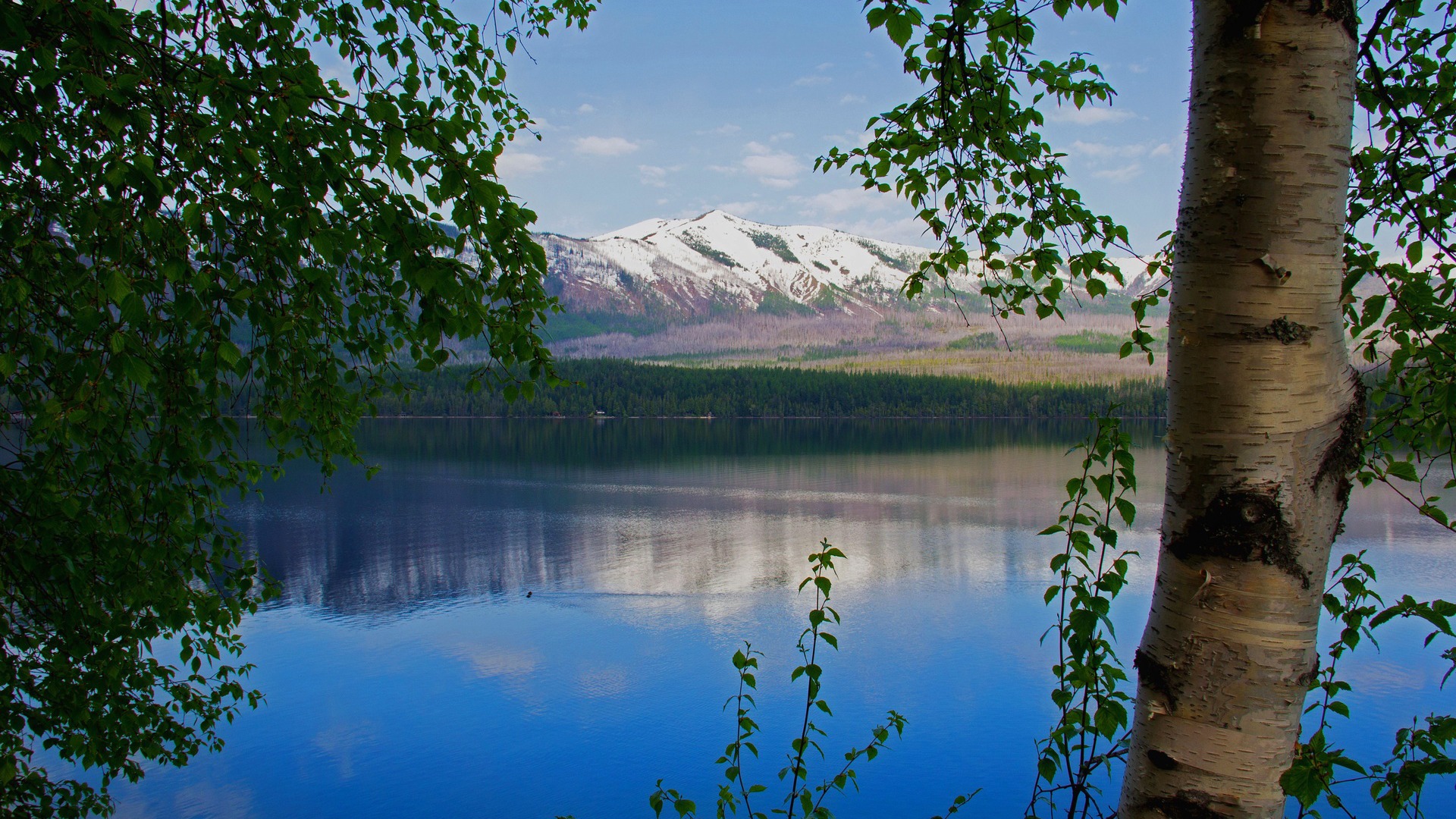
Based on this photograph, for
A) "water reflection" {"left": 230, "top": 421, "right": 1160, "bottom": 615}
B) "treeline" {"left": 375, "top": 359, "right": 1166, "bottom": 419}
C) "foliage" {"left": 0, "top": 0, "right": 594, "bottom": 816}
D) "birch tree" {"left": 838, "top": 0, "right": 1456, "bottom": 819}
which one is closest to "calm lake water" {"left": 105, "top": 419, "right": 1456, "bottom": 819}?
"water reflection" {"left": 230, "top": 421, "right": 1160, "bottom": 615}

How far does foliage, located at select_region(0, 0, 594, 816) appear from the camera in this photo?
8.10ft

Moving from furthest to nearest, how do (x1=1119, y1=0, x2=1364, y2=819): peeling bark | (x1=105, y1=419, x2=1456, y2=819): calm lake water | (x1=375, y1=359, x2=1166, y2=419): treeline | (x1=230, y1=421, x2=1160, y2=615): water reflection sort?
1. (x1=375, y1=359, x2=1166, y2=419): treeline
2. (x1=230, y1=421, x2=1160, y2=615): water reflection
3. (x1=105, y1=419, x2=1456, y2=819): calm lake water
4. (x1=1119, y1=0, x2=1364, y2=819): peeling bark

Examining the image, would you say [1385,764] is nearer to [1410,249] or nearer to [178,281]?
[1410,249]

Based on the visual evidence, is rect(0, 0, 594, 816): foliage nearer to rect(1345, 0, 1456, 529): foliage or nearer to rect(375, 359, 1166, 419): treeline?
rect(1345, 0, 1456, 529): foliage

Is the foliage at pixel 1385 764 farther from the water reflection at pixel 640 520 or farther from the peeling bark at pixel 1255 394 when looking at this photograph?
the water reflection at pixel 640 520

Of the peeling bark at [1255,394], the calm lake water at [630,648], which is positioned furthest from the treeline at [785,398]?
the peeling bark at [1255,394]

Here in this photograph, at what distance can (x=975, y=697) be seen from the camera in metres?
15.9

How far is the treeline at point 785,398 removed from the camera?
5364 inches

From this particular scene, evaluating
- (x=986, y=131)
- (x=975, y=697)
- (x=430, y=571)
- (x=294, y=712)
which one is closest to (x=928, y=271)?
(x=986, y=131)

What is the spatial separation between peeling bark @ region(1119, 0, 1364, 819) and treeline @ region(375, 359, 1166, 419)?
429 ft

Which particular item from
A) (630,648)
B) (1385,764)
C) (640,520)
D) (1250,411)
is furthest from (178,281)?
(640,520)

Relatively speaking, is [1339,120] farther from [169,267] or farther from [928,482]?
[928,482]

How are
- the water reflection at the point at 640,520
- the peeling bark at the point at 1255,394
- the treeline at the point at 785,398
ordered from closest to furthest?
the peeling bark at the point at 1255,394 < the water reflection at the point at 640,520 < the treeline at the point at 785,398

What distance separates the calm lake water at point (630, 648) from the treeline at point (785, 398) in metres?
93.3
